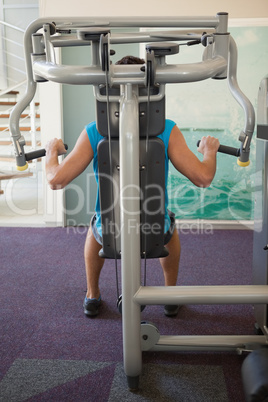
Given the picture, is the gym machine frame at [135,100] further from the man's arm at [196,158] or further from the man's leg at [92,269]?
the man's leg at [92,269]

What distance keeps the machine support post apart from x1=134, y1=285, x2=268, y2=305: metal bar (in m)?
0.05

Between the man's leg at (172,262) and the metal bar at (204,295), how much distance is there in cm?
66

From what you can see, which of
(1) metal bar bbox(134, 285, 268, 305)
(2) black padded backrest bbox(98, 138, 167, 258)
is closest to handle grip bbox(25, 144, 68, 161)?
(2) black padded backrest bbox(98, 138, 167, 258)

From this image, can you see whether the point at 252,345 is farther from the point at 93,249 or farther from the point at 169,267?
the point at 93,249

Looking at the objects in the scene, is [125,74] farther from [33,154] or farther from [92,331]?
[92,331]

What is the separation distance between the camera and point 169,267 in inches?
93.4

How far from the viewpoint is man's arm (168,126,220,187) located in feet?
6.12

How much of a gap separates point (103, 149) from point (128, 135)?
185 mm

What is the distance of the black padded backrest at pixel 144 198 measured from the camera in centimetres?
171

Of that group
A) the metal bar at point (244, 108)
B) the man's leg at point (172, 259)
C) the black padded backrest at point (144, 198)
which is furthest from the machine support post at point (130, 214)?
the man's leg at point (172, 259)

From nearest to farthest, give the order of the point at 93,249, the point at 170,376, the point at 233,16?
the point at 170,376 < the point at 93,249 < the point at 233,16

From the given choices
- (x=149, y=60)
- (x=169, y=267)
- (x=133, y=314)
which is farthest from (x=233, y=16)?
(x=133, y=314)

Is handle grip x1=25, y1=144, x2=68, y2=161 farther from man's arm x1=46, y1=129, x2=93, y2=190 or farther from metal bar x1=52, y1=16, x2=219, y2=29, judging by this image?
metal bar x1=52, y1=16, x2=219, y2=29

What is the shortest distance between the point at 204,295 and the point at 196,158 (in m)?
0.58
